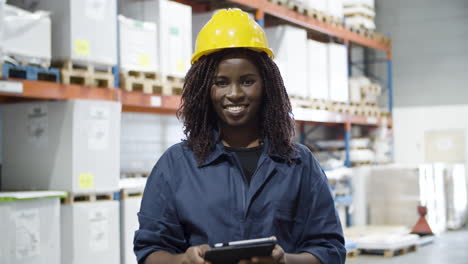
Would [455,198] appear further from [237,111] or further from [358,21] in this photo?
[237,111]

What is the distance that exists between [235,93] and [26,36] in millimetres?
3464

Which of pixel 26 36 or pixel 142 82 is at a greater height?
pixel 26 36

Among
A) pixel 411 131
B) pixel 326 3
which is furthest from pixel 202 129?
pixel 411 131

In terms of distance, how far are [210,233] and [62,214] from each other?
3669 mm

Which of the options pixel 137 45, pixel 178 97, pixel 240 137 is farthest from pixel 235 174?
pixel 178 97

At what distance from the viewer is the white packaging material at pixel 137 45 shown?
19.4 ft

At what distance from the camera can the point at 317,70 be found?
9227 mm

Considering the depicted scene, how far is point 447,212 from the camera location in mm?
10930

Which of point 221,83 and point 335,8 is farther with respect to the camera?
point 335,8

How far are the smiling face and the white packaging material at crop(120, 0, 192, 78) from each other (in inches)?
168

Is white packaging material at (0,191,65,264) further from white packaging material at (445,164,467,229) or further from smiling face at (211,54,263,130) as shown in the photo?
white packaging material at (445,164,467,229)

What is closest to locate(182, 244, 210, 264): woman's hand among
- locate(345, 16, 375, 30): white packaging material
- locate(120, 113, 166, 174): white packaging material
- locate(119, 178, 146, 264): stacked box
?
locate(119, 178, 146, 264): stacked box

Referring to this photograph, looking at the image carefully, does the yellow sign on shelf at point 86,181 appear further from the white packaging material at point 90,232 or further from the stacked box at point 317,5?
the stacked box at point 317,5

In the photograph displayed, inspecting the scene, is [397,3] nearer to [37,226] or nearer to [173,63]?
[173,63]
